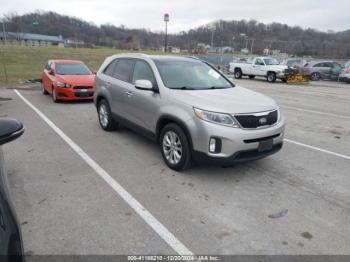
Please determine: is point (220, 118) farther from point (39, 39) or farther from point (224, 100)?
point (39, 39)

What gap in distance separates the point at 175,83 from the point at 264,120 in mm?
1559

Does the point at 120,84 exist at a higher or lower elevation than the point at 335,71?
higher

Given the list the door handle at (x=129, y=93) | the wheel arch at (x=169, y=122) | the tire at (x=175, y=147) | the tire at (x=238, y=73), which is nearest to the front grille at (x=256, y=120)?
the wheel arch at (x=169, y=122)

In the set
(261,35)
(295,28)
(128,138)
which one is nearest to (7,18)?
(261,35)

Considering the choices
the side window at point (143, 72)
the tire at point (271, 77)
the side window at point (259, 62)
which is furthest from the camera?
the side window at point (259, 62)

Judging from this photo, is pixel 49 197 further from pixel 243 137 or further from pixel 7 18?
pixel 7 18

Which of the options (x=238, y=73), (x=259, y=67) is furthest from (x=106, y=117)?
(x=238, y=73)

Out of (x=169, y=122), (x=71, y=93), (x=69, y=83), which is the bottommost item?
(x=71, y=93)

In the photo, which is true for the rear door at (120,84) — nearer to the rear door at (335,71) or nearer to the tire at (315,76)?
the tire at (315,76)

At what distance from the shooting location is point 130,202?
3637mm

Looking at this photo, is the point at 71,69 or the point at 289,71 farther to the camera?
the point at 289,71

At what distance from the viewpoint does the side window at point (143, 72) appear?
16.5 feet

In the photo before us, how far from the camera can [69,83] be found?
9969mm

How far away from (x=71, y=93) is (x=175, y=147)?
6.70m
